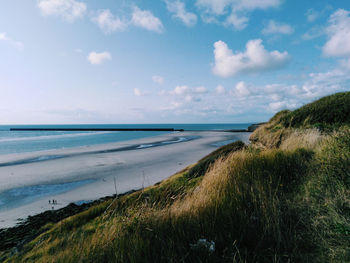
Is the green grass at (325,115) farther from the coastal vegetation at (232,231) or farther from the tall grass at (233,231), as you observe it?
the tall grass at (233,231)

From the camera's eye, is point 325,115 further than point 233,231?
Yes

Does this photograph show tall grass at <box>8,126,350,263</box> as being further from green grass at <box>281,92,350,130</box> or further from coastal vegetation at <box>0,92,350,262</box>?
green grass at <box>281,92,350,130</box>

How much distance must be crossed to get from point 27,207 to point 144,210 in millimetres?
7517

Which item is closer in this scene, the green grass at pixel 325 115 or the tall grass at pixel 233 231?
the tall grass at pixel 233 231

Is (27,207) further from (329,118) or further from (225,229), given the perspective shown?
(329,118)

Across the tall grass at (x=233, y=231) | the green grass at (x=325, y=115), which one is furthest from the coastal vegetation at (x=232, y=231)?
the green grass at (x=325, y=115)

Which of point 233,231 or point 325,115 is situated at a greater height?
point 325,115

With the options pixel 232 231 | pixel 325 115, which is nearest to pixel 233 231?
pixel 232 231

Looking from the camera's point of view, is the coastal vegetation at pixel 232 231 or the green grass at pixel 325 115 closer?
the coastal vegetation at pixel 232 231

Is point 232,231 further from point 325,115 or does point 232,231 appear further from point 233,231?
point 325,115

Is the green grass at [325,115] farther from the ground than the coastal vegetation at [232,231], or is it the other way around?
the green grass at [325,115]

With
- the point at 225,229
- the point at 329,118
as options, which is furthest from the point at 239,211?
the point at 329,118

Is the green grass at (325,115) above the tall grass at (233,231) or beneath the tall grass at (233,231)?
above

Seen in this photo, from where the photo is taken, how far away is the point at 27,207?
7699 millimetres
